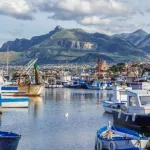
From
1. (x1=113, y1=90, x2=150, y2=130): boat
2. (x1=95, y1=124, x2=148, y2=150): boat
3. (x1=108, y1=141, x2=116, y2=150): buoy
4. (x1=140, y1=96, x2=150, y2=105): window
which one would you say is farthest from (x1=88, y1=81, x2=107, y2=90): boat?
(x1=108, y1=141, x2=116, y2=150): buoy

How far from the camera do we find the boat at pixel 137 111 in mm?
44344

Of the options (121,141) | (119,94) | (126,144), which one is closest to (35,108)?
(119,94)

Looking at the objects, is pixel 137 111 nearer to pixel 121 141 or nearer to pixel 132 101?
pixel 132 101

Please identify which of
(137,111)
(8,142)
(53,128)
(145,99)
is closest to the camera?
(8,142)

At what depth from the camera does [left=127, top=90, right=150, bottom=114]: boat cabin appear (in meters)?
45.2

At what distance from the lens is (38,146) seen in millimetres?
37688

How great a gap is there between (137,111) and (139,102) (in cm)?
91

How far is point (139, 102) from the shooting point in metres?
45.8

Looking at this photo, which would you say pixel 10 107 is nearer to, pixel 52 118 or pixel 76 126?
pixel 52 118

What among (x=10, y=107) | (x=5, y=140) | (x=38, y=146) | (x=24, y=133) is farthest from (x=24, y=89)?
(x=5, y=140)

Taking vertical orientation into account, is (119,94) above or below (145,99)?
below

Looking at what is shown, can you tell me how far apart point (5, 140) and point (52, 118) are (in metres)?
29.0

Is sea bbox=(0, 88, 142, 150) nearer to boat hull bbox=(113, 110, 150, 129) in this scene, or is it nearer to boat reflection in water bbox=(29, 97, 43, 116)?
boat reflection in water bbox=(29, 97, 43, 116)

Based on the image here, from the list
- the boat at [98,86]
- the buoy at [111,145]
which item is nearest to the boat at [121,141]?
the buoy at [111,145]
